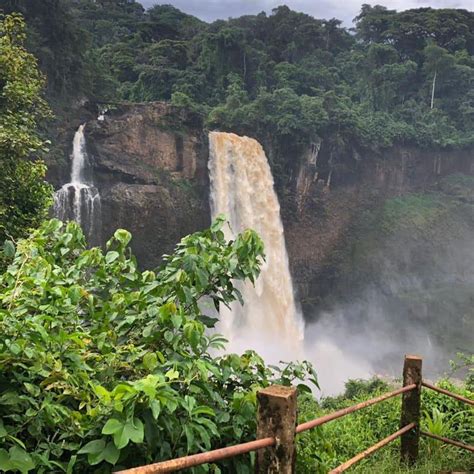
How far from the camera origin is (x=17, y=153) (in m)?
6.88

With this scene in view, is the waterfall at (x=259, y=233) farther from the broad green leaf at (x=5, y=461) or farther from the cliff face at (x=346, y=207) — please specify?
the broad green leaf at (x=5, y=461)

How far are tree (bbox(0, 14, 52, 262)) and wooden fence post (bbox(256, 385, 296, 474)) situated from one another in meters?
5.35

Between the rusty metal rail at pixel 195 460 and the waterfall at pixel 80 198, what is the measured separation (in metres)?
14.3

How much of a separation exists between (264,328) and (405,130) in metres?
14.6

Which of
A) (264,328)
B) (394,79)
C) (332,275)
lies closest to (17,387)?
(264,328)

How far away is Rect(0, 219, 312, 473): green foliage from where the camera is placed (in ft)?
5.03

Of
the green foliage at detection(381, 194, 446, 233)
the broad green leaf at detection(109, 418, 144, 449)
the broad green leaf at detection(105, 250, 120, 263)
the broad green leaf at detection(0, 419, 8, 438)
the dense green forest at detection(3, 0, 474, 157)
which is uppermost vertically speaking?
the dense green forest at detection(3, 0, 474, 157)

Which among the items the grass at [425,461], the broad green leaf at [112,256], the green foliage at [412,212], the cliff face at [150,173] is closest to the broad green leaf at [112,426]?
the broad green leaf at [112,256]

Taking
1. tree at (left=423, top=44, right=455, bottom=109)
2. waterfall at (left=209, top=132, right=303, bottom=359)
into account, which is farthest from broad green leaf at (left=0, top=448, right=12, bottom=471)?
tree at (left=423, top=44, right=455, bottom=109)

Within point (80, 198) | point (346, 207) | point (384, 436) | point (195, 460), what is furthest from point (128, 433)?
point (346, 207)

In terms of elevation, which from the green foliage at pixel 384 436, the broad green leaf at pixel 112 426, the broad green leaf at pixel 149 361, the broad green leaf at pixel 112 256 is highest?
the broad green leaf at pixel 112 256

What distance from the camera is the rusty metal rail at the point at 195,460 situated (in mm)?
1202

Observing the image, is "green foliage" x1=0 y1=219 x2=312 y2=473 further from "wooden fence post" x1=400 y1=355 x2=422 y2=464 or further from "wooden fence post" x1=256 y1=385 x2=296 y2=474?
"wooden fence post" x1=400 y1=355 x2=422 y2=464

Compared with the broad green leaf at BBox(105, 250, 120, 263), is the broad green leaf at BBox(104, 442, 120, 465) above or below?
below
